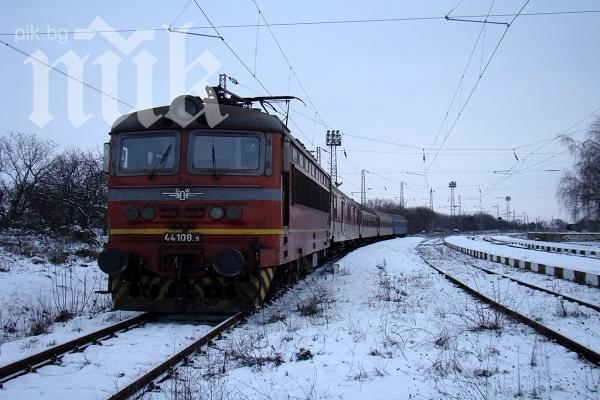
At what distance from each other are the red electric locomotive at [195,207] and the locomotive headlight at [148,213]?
0.02 m

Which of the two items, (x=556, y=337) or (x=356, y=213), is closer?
(x=556, y=337)

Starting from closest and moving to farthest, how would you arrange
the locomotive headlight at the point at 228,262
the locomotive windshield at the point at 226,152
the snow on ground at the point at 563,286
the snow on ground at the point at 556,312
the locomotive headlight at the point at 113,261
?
the snow on ground at the point at 556,312 < the locomotive headlight at the point at 228,262 < the locomotive headlight at the point at 113,261 < the locomotive windshield at the point at 226,152 < the snow on ground at the point at 563,286

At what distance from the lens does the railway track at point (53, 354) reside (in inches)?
187

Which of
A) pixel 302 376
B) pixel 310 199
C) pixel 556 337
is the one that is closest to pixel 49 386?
pixel 302 376

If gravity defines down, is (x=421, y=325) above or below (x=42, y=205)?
below

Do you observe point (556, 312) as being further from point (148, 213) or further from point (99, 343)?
point (99, 343)

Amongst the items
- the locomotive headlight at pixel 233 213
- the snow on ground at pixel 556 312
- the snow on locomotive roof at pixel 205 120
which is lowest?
the snow on ground at pixel 556 312

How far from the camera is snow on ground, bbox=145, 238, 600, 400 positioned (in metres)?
→ 4.54

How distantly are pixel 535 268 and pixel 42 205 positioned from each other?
27.4 metres

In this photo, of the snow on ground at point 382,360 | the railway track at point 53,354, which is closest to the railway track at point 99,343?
the railway track at point 53,354

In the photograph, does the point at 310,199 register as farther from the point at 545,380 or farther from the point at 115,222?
the point at 545,380

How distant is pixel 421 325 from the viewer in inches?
294

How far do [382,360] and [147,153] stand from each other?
5120mm

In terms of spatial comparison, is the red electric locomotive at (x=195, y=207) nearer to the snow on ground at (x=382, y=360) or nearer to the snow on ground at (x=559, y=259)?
the snow on ground at (x=382, y=360)
